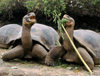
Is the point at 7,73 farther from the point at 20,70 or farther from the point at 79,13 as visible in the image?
the point at 79,13

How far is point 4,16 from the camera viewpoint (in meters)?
11.2

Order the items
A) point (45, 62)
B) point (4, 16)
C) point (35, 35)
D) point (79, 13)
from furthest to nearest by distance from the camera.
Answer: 1. point (4, 16)
2. point (79, 13)
3. point (35, 35)
4. point (45, 62)

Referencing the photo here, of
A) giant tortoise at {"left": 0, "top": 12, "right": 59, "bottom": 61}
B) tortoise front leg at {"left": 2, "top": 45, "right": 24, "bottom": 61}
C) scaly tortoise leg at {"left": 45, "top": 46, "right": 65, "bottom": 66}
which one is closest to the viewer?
giant tortoise at {"left": 0, "top": 12, "right": 59, "bottom": 61}

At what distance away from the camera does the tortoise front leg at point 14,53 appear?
15.5 ft

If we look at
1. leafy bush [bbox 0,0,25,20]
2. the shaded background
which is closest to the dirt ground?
the shaded background

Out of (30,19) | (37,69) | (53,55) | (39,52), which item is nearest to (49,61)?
(53,55)

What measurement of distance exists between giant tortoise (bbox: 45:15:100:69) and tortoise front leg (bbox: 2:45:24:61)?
0.54 metres

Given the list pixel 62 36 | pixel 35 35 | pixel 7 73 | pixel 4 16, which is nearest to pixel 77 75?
pixel 62 36

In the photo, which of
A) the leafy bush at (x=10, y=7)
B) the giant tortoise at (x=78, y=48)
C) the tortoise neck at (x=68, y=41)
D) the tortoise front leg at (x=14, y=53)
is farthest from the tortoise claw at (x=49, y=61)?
the leafy bush at (x=10, y=7)

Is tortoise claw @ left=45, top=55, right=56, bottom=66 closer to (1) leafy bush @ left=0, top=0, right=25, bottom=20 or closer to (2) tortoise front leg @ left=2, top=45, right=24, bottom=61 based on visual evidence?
(2) tortoise front leg @ left=2, top=45, right=24, bottom=61

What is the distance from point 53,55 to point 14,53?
759mm

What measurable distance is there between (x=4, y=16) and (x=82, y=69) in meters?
7.44

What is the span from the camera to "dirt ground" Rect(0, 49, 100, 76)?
3.93 metres

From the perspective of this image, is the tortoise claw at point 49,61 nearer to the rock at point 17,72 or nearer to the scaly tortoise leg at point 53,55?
the scaly tortoise leg at point 53,55
